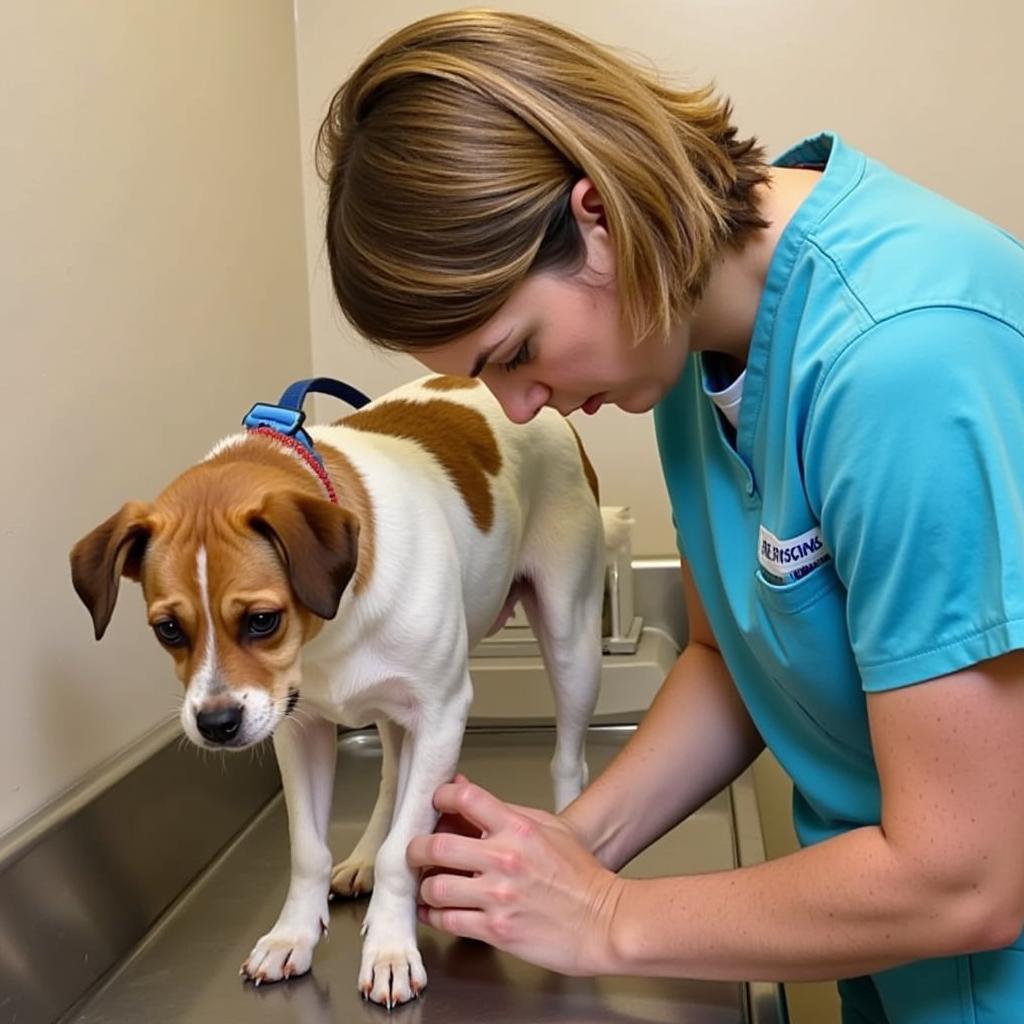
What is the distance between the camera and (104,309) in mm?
1216

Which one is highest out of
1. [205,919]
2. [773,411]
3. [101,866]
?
[773,411]

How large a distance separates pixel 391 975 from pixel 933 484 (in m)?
0.60

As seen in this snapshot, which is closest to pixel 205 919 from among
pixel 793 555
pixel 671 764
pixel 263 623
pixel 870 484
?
pixel 263 623

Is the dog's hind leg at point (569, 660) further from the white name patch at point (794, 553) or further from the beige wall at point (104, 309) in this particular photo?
the white name patch at point (794, 553)

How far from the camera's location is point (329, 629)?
1.07 meters

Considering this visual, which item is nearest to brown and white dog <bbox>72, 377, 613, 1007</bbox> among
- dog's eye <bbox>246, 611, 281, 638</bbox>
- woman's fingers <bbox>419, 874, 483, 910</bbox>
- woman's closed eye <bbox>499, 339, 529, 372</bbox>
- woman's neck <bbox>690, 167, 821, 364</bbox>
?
dog's eye <bbox>246, 611, 281, 638</bbox>

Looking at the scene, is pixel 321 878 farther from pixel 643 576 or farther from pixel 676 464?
pixel 643 576

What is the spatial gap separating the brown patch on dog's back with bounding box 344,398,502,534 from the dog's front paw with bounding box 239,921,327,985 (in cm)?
43

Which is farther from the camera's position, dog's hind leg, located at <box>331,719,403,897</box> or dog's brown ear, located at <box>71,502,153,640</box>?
dog's hind leg, located at <box>331,719,403,897</box>

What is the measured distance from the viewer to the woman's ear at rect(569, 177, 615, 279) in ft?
2.56

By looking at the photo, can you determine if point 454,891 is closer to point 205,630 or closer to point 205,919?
point 205,630

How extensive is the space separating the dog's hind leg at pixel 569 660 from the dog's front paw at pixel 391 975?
367mm

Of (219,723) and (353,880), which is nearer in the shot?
(219,723)

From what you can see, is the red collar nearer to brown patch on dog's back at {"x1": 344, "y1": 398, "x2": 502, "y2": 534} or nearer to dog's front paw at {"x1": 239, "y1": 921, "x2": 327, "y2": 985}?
brown patch on dog's back at {"x1": 344, "y1": 398, "x2": 502, "y2": 534}
